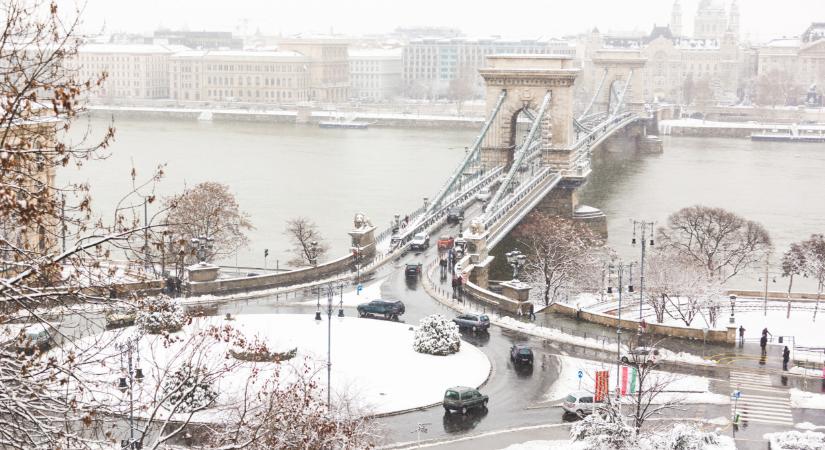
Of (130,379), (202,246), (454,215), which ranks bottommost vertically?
(454,215)

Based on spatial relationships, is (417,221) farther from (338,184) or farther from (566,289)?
(338,184)

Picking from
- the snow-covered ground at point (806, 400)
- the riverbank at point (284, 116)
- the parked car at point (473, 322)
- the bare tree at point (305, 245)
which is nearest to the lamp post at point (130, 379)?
the parked car at point (473, 322)

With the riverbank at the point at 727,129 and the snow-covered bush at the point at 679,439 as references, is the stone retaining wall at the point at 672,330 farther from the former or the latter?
the riverbank at the point at 727,129

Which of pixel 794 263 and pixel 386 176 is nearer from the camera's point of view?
pixel 794 263

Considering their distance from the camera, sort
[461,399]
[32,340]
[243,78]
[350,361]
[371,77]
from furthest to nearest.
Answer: [371,77]
[243,78]
[350,361]
[461,399]
[32,340]

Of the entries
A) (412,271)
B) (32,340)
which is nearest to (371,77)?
(412,271)

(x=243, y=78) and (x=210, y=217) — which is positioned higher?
(x=243, y=78)

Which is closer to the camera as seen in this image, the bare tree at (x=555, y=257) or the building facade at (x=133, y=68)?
the bare tree at (x=555, y=257)

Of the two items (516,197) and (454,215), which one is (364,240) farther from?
(516,197)
